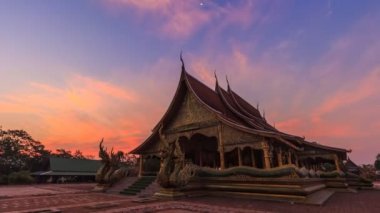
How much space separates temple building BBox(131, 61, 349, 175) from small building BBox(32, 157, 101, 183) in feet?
71.1

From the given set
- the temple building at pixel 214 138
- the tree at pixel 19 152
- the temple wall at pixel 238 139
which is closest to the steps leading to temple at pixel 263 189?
the temple building at pixel 214 138

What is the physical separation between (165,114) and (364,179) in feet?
49.7

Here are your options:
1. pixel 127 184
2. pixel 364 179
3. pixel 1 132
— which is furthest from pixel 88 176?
pixel 364 179

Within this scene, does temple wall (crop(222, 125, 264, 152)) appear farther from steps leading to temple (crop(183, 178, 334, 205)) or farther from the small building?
the small building

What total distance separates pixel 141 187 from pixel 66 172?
26305 millimetres

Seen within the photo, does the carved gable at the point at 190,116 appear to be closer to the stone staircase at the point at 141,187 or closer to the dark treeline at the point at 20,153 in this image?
the stone staircase at the point at 141,187

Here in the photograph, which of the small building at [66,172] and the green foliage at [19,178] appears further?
the small building at [66,172]

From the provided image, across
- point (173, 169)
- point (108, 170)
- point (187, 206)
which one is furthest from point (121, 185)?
point (187, 206)

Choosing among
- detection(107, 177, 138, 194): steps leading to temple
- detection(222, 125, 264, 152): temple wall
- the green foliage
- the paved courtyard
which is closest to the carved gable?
detection(222, 125, 264, 152): temple wall

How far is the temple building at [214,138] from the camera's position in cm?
1400

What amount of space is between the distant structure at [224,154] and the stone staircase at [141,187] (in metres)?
1.65

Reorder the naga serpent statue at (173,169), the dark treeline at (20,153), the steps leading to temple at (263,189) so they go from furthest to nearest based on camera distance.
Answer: the dark treeline at (20,153)
the naga serpent statue at (173,169)
the steps leading to temple at (263,189)

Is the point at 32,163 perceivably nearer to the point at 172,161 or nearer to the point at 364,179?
the point at 172,161

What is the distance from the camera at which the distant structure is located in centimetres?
1034
